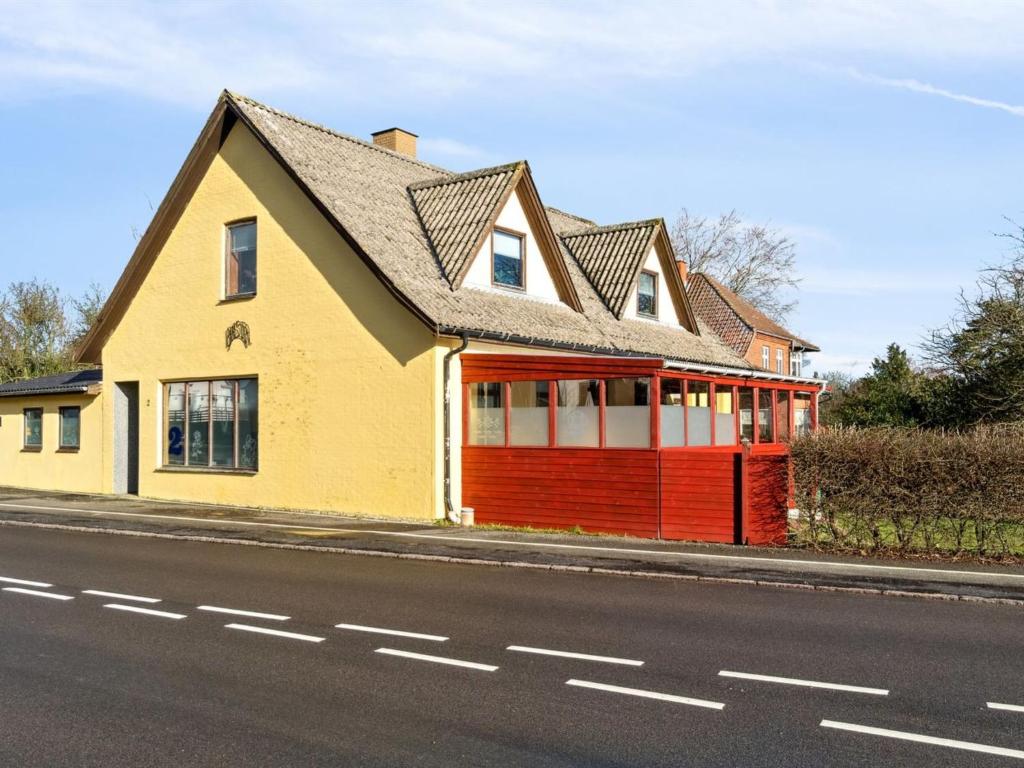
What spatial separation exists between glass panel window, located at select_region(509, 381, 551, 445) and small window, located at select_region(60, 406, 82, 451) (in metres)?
14.2

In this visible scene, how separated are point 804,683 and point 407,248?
47.4 feet

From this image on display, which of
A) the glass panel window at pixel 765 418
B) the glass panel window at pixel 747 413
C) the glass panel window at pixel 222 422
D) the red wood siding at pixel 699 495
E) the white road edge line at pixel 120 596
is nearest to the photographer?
the white road edge line at pixel 120 596

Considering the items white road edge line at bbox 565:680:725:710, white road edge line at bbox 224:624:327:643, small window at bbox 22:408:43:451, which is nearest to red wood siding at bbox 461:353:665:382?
white road edge line at bbox 224:624:327:643

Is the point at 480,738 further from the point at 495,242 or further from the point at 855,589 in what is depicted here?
the point at 495,242

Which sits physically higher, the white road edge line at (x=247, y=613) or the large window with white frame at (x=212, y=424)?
the large window with white frame at (x=212, y=424)

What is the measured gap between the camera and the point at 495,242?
20812mm

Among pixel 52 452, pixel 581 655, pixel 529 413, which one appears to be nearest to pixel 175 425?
pixel 52 452

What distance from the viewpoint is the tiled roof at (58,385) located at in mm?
25016

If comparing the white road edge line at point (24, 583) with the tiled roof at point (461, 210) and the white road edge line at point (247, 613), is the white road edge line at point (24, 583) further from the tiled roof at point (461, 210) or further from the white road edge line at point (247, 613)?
the tiled roof at point (461, 210)

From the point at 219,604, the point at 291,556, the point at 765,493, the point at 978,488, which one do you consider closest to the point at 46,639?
the point at 219,604

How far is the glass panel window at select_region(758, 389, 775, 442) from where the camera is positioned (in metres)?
21.5

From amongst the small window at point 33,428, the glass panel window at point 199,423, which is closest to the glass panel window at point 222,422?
the glass panel window at point 199,423

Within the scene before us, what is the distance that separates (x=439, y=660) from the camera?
7539 mm

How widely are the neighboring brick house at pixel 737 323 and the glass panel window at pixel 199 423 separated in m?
27.5
